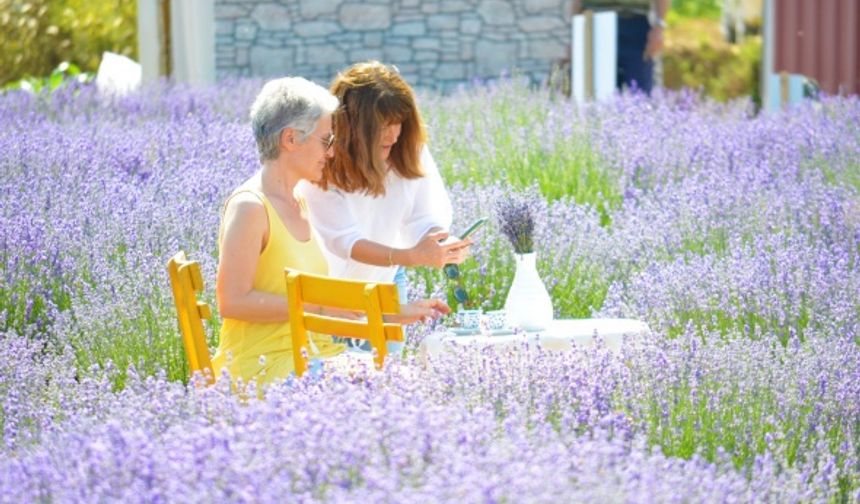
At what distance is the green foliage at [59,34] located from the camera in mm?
18250

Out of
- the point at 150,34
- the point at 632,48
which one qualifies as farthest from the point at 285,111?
the point at 632,48

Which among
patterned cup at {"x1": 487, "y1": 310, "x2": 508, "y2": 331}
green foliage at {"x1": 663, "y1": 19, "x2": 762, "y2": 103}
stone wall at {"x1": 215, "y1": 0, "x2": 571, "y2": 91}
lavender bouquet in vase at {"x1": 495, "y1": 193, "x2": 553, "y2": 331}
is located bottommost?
green foliage at {"x1": 663, "y1": 19, "x2": 762, "y2": 103}

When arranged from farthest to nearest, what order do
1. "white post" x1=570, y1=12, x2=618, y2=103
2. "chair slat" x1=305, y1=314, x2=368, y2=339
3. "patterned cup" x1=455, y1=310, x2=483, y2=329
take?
"white post" x1=570, y1=12, x2=618, y2=103 < "patterned cup" x1=455, y1=310, x2=483, y2=329 < "chair slat" x1=305, y1=314, x2=368, y2=339

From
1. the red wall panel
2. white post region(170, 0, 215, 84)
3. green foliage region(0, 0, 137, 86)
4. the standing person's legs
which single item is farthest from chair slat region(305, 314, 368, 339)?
green foliage region(0, 0, 137, 86)

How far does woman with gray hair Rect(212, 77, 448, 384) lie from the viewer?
401 centimetres

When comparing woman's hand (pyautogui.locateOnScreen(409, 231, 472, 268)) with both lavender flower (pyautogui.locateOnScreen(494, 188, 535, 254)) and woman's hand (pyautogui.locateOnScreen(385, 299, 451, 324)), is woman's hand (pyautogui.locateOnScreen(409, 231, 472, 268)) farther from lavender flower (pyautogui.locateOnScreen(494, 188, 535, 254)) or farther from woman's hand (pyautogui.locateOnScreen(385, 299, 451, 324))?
woman's hand (pyautogui.locateOnScreen(385, 299, 451, 324))

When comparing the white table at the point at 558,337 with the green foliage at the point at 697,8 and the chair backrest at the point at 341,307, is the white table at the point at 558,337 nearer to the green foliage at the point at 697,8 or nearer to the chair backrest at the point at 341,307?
the chair backrest at the point at 341,307

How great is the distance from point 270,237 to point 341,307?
1.32 ft

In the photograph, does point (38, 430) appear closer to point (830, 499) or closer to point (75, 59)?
point (830, 499)

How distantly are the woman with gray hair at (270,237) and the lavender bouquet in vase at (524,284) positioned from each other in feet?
1.68

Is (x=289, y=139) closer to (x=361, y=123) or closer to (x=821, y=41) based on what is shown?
(x=361, y=123)

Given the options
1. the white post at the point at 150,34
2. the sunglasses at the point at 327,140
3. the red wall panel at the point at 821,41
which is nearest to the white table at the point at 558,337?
the sunglasses at the point at 327,140

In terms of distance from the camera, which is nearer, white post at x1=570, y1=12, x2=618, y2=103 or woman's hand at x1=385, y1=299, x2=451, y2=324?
woman's hand at x1=385, y1=299, x2=451, y2=324

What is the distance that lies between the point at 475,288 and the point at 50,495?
2868 mm
